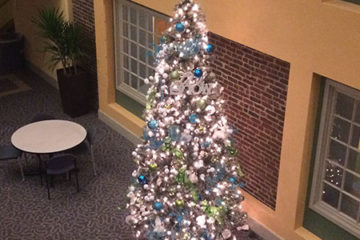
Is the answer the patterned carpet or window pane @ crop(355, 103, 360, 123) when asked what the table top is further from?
window pane @ crop(355, 103, 360, 123)

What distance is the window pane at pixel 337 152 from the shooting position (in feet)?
21.1

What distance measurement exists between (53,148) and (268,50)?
347 cm

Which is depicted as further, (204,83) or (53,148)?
(53,148)

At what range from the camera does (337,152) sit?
648cm

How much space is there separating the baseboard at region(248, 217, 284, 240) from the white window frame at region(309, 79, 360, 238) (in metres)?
0.74

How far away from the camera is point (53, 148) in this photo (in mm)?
8219

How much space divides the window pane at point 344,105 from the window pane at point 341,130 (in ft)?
0.27

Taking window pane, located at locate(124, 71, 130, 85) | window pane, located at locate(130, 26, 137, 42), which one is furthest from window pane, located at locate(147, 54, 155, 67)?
window pane, located at locate(124, 71, 130, 85)

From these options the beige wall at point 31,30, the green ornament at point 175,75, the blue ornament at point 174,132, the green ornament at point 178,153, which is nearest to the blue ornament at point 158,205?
the green ornament at point 178,153

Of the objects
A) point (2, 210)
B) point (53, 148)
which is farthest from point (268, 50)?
point (2, 210)

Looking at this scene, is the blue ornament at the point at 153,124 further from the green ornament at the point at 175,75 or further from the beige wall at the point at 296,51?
the beige wall at the point at 296,51

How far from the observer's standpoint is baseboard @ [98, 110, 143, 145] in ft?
31.3

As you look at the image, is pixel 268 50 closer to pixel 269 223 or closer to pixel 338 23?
pixel 338 23

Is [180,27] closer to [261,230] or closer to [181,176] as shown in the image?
[181,176]
